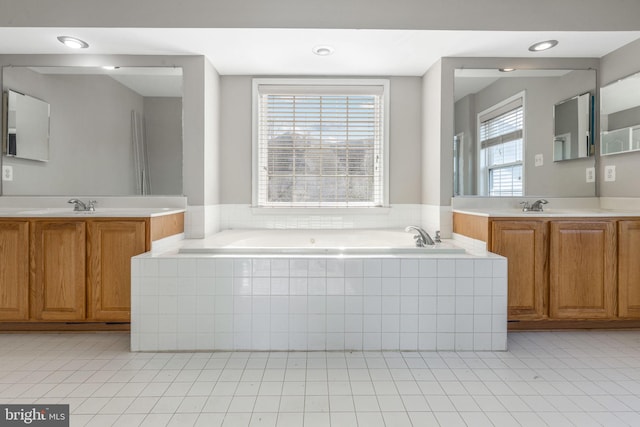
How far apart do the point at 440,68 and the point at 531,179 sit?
113cm

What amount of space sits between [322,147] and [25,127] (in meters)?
2.34

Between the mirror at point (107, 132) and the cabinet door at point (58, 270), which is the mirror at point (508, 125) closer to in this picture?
the mirror at point (107, 132)

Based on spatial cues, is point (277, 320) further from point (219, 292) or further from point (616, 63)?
point (616, 63)

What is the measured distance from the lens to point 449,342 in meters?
2.22

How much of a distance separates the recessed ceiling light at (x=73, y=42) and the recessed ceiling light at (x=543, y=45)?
3211 mm

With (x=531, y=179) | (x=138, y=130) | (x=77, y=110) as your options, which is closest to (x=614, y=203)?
(x=531, y=179)

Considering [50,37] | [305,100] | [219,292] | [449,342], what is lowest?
[449,342]

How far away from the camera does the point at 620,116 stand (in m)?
2.84

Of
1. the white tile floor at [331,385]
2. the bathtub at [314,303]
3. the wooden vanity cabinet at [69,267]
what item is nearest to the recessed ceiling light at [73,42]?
the wooden vanity cabinet at [69,267]

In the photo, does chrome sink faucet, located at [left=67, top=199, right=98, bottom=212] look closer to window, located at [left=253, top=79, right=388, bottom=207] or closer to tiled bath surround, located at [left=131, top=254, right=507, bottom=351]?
tiled bath surround, located at [left=131, top=254, right=507, bottom=351]

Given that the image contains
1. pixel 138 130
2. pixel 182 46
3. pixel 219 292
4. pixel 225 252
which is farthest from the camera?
pixel 138 130

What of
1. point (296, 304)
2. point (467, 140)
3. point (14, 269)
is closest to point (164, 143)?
point (14, 269)

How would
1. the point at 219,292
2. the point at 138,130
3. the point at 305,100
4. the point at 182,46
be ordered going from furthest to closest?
the point at 305,100 → the point at 138,130 → the point at 182,46 → the point at 219,292

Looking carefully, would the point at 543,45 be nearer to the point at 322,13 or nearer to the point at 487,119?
the point at 487,119
